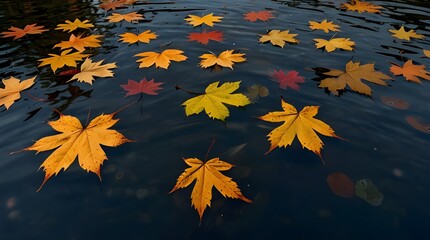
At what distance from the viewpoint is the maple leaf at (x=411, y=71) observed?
3.17 m

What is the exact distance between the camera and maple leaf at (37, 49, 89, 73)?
3294mm

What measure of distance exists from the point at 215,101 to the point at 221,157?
0.57 meters

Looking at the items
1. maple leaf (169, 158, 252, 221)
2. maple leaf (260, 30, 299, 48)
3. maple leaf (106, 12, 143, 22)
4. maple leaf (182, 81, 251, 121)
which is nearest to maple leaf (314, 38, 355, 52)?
maple leaf (260, 30, 299, 48)

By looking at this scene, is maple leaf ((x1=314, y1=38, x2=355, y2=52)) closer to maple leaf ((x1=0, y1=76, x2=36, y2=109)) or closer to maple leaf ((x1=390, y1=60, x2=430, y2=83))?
maple leaf ((x1=390, y1=60, x2=430, y2=83))

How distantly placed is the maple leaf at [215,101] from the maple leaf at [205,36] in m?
1.37

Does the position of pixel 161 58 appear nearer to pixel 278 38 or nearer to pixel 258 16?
pixel 278 38

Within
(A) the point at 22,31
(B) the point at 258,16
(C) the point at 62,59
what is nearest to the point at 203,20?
(B) the point at 258,16

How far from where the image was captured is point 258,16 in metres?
4.61

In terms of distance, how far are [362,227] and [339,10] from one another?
414cm

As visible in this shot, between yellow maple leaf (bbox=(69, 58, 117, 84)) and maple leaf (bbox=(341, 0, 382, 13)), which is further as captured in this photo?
maple leaf (bbox=(341, 0, 382, 13))

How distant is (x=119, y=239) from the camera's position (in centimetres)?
179

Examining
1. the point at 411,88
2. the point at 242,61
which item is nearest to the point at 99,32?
the point at 242,61

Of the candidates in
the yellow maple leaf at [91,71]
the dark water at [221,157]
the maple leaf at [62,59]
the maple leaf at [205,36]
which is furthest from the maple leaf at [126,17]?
the yellow maple leaf at [91,71]

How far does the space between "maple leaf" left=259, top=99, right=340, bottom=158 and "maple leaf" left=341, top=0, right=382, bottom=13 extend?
3.31 m
